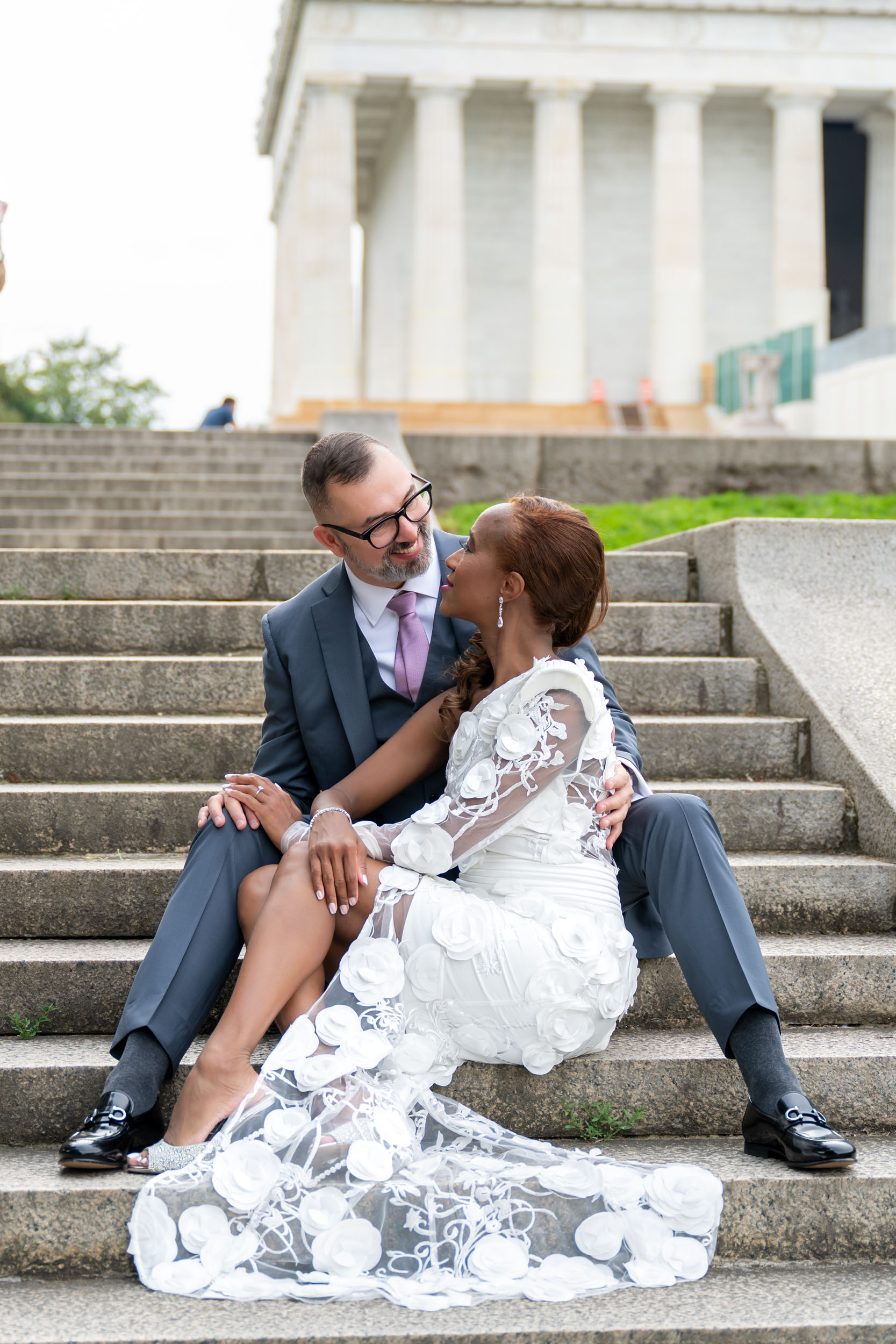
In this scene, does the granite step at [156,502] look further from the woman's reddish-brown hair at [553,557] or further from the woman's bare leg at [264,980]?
the woman's bare leg at [264,980]

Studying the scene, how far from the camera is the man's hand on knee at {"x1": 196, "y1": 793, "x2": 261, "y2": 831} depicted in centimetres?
328

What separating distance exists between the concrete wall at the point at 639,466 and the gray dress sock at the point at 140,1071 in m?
7.93

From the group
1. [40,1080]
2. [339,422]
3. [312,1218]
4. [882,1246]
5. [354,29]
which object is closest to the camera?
[312,1218]

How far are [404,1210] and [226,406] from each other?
1644 cm

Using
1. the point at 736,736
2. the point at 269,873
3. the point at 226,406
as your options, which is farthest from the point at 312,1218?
the point at 226,406

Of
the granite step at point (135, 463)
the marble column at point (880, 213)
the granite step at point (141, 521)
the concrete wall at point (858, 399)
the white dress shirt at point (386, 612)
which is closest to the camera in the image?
the white dress shirt at point (386, 612)

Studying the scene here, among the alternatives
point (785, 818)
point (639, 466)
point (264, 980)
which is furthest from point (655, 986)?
point (639, 466)

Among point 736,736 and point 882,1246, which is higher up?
point 736,736

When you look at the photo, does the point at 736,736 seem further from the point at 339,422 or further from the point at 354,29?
the point at 354,29

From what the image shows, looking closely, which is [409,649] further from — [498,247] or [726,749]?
[498,247]

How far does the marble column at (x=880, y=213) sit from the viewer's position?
29.1 metres

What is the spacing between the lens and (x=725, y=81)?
2747cm

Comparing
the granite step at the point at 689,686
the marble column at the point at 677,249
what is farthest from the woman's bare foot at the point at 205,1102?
the marble column at the point at 677,249

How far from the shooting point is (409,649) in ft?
12.0
